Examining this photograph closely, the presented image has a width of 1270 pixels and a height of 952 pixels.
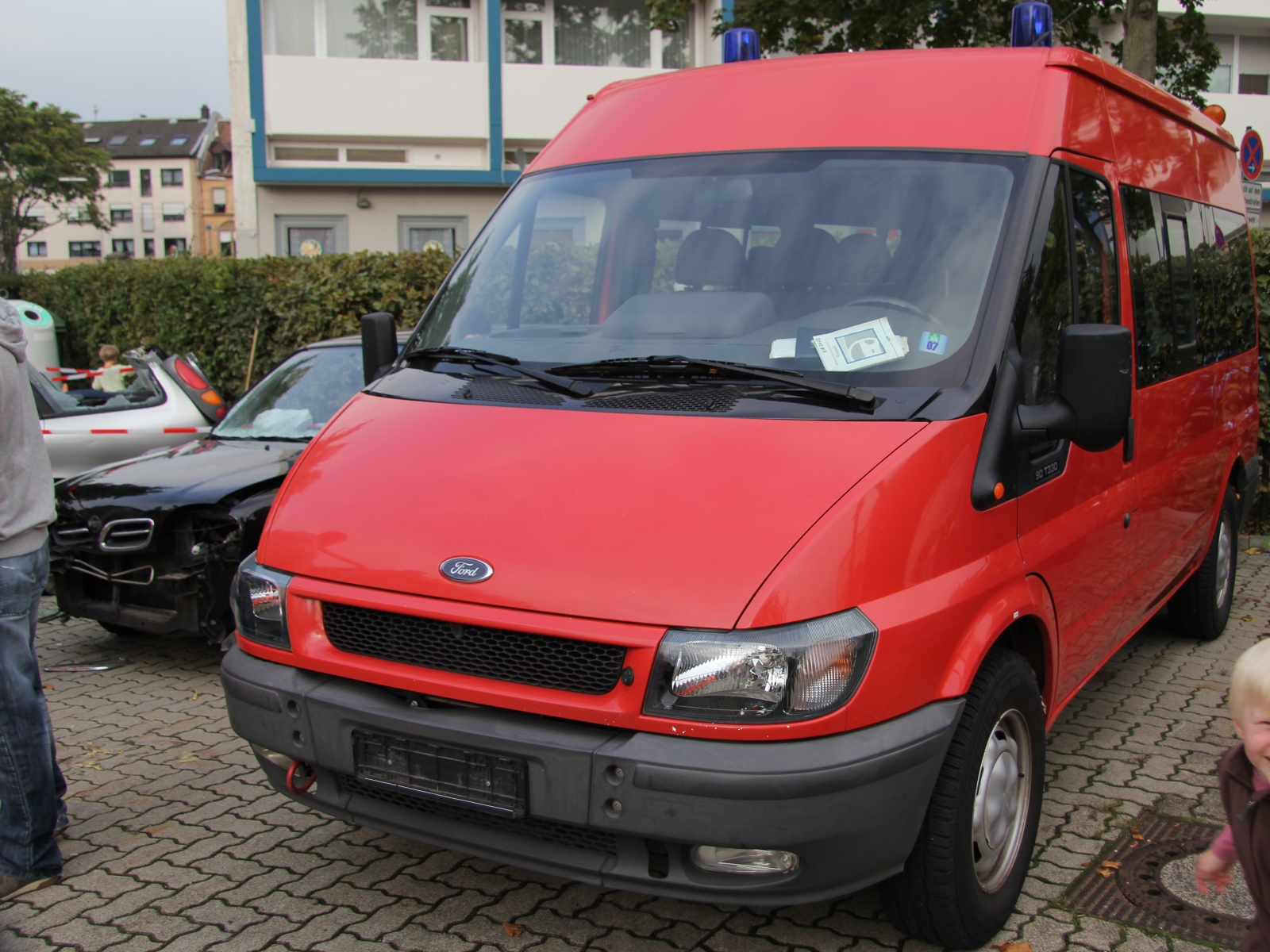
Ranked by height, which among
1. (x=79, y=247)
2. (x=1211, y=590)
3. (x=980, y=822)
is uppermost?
(x=79, y=247)

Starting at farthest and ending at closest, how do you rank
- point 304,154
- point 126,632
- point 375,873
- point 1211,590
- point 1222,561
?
point 304,154 < point 126,632 < point 1222,561 < point 1211,590 < point 375,873

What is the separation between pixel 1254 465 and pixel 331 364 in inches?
217

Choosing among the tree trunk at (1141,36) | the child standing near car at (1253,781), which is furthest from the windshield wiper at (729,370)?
the tree trunk at (1141,36)

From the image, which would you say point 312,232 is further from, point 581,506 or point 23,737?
point 581,506

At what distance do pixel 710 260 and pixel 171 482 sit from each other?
3.52 meters

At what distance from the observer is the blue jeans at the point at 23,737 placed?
11.7 ft

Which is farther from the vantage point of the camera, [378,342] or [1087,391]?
[378,342]

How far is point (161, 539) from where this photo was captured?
5715 millimetres

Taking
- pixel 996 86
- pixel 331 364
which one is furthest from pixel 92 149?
pixel 996 86

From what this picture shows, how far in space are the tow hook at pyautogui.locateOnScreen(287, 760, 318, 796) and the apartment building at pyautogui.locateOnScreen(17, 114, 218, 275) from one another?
10923 cm

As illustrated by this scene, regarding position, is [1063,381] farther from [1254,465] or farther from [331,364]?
[331,364]

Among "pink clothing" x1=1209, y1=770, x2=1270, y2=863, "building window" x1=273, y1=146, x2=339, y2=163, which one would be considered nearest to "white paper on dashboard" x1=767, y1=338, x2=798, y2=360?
"pink clothing" x1=1209, y1=770, x2=1270, y2=863

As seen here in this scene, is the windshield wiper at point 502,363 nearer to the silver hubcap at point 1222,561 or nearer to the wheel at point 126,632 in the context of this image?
the wheel at point 126,632

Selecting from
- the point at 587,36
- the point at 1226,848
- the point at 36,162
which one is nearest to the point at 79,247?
the point at 36,162
